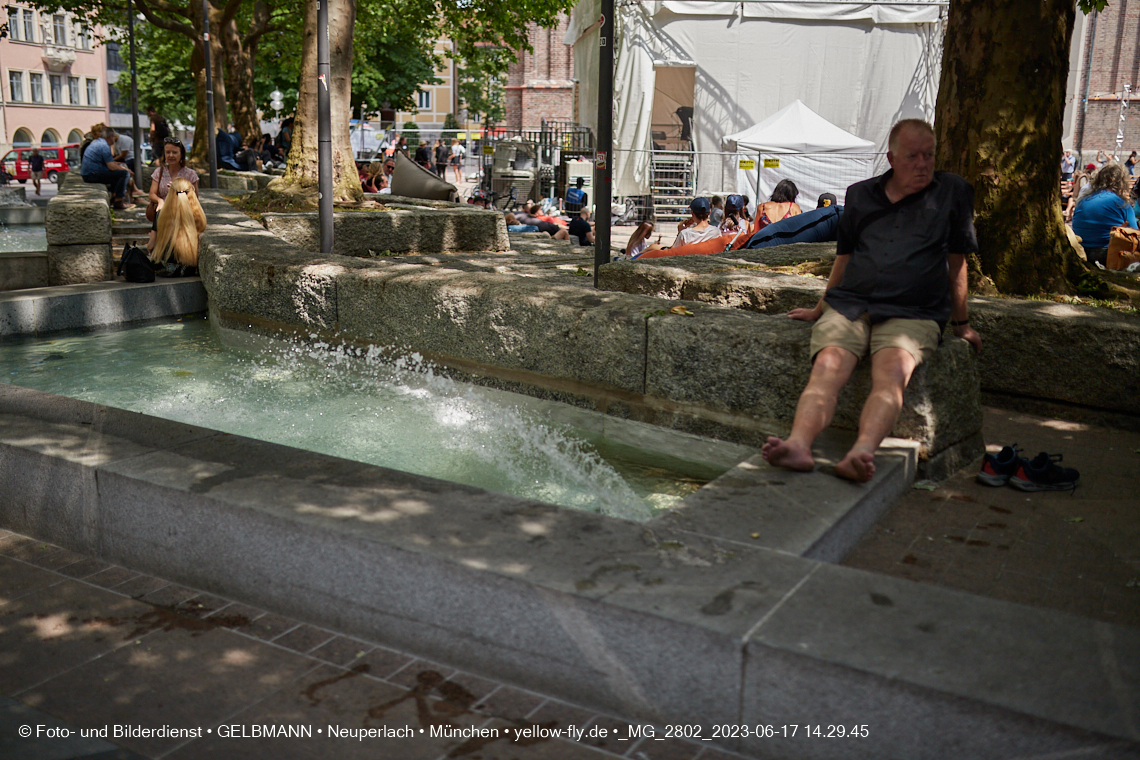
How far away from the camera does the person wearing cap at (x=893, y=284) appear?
13.5 feet

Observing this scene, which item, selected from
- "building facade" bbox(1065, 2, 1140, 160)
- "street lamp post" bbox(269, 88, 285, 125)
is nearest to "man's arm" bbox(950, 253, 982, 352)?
"street lamp post" bbox(269, 88, 285, 125)

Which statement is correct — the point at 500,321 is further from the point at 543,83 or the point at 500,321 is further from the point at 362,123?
the point at 543,83

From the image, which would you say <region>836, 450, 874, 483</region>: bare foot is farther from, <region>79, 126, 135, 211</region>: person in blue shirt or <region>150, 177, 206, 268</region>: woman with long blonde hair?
<region>79, 126, 135, 211</region>: person in blue shirt

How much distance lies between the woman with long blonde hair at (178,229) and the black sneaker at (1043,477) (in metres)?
7.37

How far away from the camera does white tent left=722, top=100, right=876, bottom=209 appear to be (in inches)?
856

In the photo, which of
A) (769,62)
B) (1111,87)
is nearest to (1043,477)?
(769,62)

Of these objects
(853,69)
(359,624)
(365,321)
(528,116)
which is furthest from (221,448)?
(528,116)

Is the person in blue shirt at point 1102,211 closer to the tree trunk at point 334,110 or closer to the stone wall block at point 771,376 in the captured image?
the stone wall block at point 771,376

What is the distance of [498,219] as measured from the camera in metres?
11.7

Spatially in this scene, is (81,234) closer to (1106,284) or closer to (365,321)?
(365,321)

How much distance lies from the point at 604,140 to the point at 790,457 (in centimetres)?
396

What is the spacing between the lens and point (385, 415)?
5.81 m

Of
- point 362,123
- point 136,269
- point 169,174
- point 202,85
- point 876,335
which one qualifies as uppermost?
point 362,123

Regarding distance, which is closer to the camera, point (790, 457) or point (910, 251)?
point (790, 457)
